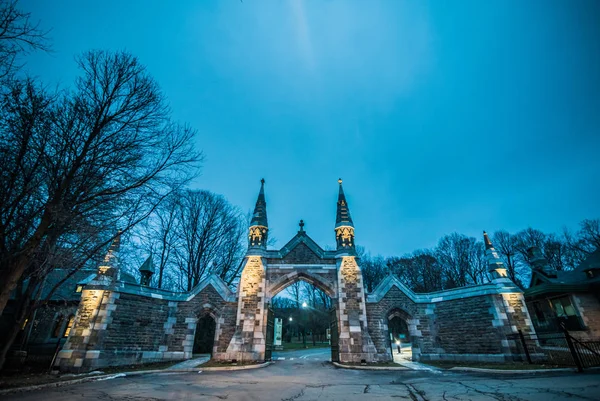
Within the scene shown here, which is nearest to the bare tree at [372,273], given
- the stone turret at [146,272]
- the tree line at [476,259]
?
the tree line at [476,259]

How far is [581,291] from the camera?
1848cm

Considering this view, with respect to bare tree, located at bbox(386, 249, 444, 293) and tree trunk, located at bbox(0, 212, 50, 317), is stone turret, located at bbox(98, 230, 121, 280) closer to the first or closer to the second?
tree trunk, located at bbox(0, 212, 50, 317)

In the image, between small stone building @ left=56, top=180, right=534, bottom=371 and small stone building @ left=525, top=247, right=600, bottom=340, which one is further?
small stone building @ left=525, top=247, right=600, bottom=340

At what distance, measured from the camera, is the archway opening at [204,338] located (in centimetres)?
2105

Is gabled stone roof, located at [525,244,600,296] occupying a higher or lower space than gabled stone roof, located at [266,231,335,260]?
lower

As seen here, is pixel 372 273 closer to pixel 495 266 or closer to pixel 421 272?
pixel 421 272

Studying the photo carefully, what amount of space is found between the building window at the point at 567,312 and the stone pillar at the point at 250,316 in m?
21.1

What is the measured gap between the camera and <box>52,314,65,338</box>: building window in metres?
20.7

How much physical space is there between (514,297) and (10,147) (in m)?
20.4

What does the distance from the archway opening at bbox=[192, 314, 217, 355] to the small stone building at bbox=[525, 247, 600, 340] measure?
2540cm

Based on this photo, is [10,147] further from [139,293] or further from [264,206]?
[264,206]

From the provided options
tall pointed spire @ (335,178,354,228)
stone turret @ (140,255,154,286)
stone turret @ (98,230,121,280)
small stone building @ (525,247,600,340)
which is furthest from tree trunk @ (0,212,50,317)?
small stone building @ (525,247,600,340)

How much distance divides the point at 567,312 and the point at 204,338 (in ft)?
89.7

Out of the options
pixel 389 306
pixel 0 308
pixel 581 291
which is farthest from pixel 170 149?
pixel 581 291
